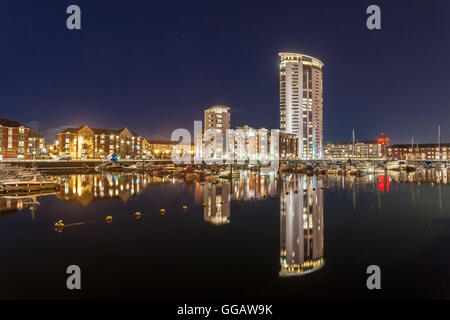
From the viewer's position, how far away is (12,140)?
70750 mm

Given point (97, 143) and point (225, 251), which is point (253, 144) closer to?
point (97, 143)

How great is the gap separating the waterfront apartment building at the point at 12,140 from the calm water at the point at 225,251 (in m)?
67.2

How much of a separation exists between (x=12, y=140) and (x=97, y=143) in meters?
30.0

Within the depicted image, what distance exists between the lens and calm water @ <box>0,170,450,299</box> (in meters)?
7.35

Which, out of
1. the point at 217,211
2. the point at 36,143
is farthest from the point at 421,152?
the point at 36,143

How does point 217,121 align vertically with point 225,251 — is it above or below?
above

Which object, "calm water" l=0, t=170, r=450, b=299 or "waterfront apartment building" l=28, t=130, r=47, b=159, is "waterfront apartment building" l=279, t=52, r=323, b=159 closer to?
"waterfront apartment building" l=28, t=130, r=47, b=159

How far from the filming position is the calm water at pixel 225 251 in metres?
7.35

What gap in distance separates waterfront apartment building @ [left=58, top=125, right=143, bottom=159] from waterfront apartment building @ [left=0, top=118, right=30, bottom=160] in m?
17.8
